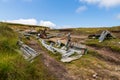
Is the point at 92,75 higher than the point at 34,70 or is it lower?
lower

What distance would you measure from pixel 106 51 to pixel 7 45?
10.5 meters

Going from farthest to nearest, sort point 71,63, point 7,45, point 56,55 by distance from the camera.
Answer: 1. point 56,55
2. point 71,63
3. point 7,45

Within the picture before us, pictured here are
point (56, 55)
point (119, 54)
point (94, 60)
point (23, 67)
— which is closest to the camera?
point (23, 67)

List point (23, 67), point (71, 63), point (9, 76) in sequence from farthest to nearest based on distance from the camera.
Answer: point (71, 63)
point (23, 67)
point (9, 76)

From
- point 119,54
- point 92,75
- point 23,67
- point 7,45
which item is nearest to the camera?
point 23,67

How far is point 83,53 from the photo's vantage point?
717 inches

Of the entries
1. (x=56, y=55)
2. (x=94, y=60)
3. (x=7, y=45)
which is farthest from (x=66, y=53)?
(x=7, y=45)

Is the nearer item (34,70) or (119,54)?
(34,70)

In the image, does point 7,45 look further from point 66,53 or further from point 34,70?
point 66,53

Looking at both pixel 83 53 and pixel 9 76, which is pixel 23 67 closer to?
pixel 9 76

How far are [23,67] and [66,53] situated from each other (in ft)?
27.5

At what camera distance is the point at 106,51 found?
65.9 feet

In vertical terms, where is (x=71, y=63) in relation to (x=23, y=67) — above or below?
below

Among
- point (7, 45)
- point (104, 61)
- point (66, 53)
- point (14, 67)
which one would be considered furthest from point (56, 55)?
point (14, 67)
